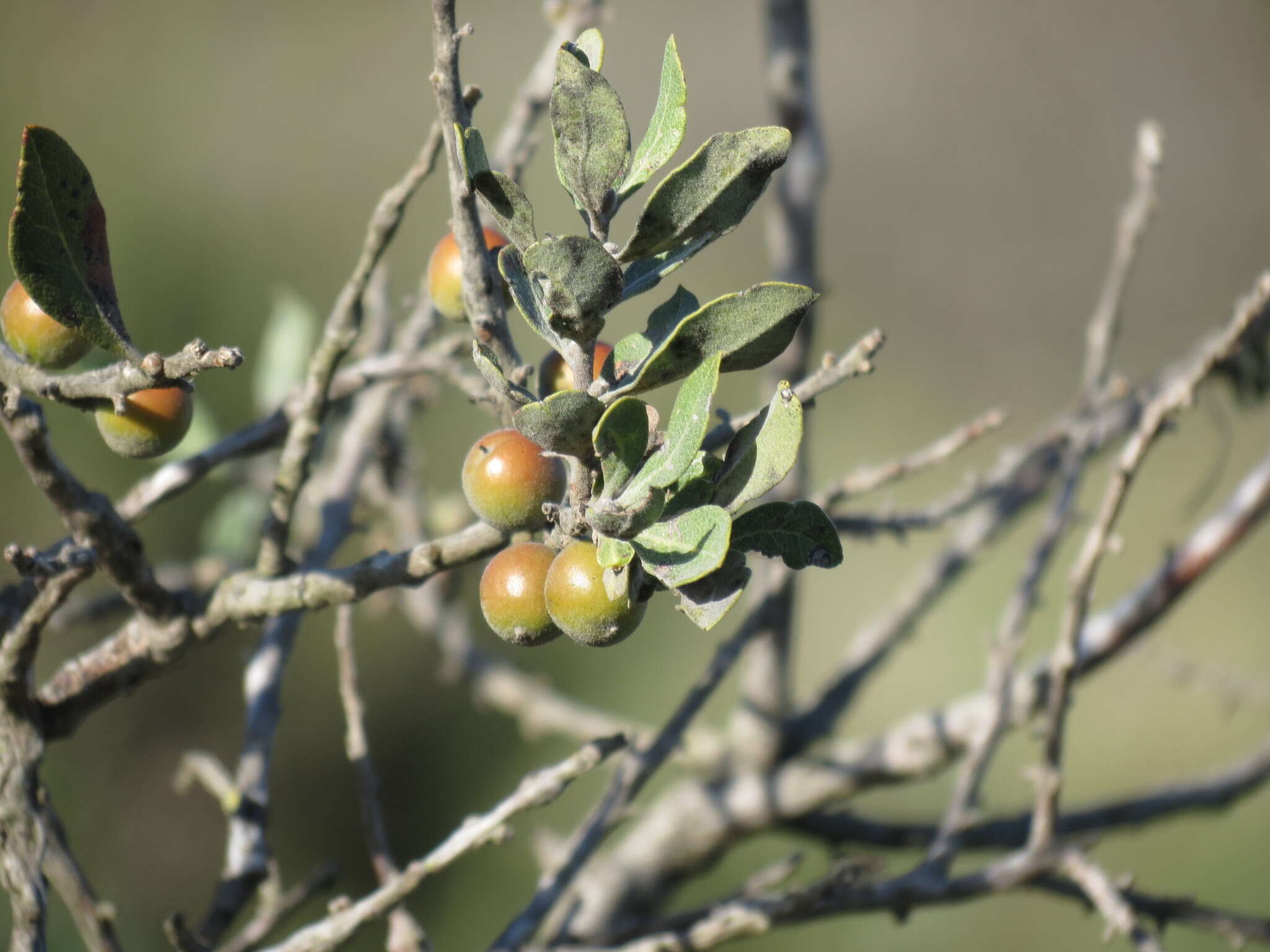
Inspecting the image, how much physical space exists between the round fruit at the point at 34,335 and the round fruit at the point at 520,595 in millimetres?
270

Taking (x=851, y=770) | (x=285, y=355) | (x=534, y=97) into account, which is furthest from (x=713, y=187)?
(x=285, y=355)

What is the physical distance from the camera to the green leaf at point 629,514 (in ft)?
1.38

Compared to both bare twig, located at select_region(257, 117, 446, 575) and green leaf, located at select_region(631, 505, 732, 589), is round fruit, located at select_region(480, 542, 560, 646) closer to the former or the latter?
green leaf, located at select_region(631, 505, 732, 589)

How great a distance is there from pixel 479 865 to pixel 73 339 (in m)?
1.84

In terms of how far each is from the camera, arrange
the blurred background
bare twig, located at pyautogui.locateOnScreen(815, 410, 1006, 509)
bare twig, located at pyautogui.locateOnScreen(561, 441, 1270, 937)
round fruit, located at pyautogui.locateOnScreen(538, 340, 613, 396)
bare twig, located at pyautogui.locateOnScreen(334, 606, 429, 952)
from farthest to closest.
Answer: the blurred background < bare twig, located at pyautogui.locateOnScreen(561, 441, 1270, 937) < bare twig, located at pyautogui.locateOnScreen(815, 410, 1006, 509) < bare twig, located at pyautogui.locateOnScreen(334, 606, 429, 952) < round fruit, located at pyautogui.locateOnScreen(538, 340, 613, 396)

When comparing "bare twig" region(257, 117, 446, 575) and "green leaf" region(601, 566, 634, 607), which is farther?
"bare twig" region(257, 117, 446, 575)

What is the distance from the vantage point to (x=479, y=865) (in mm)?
2180

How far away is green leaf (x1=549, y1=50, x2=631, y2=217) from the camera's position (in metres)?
0.43

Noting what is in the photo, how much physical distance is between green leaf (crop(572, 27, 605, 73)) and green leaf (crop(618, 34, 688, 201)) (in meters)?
0.04

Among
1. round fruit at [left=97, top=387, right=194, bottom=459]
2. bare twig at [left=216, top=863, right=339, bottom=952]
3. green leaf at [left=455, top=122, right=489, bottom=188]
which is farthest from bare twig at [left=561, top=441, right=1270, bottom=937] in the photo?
green leaf at [left=455, top=122, right=489, bottom=188]

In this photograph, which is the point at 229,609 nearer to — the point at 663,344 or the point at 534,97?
the point at 663,344

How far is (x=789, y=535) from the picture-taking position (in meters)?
0.46

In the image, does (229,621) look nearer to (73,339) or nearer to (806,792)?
(73,339)

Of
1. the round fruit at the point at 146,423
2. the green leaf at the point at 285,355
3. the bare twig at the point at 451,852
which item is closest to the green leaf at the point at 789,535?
the bare twig at the point at 451,852
